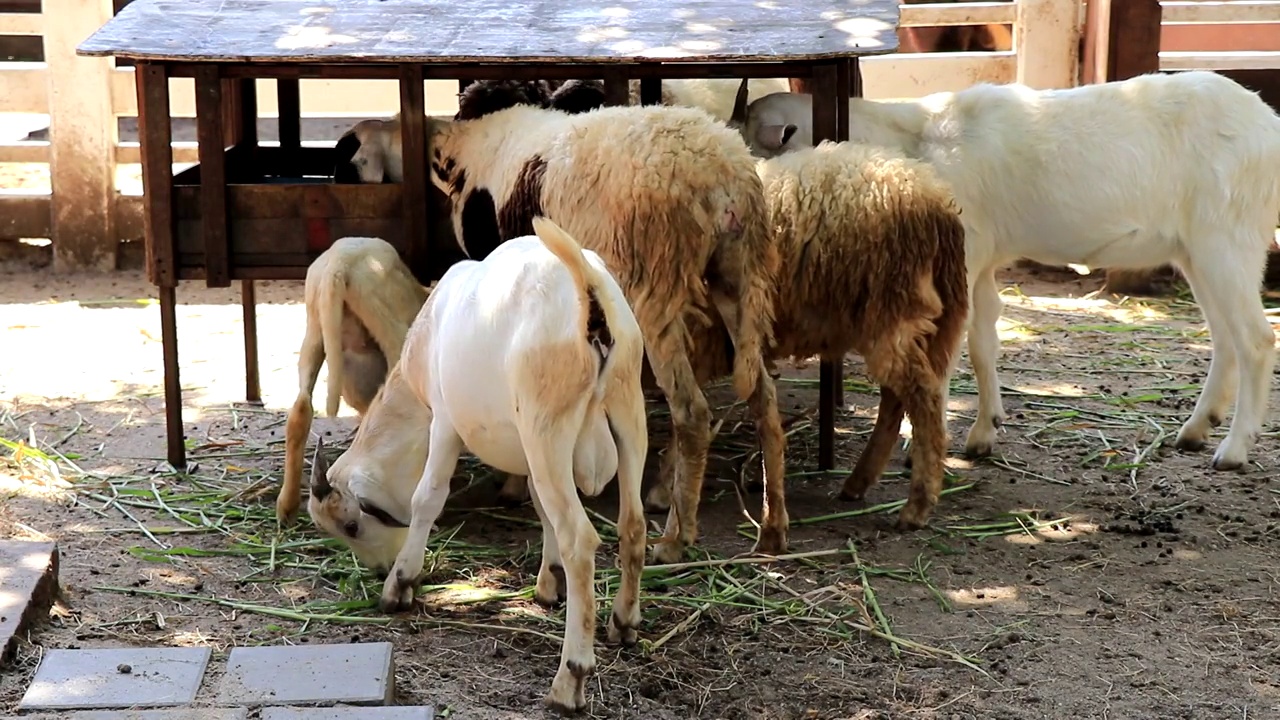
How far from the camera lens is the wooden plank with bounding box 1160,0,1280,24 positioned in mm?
10000

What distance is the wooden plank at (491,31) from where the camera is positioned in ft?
18.0

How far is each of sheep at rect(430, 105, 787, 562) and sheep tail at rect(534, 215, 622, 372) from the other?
1007 mm

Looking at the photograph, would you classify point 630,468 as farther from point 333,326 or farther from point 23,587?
point 23,587

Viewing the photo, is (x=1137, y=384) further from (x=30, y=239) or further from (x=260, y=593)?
(x=30, y=239)

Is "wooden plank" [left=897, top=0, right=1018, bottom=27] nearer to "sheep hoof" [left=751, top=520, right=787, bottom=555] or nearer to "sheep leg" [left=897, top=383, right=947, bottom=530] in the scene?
"sheep leg" [left=897, top=383, right=947, bottom=530]

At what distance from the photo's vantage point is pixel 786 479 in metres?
6.15

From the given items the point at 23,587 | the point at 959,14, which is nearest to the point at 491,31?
the point at 23,587

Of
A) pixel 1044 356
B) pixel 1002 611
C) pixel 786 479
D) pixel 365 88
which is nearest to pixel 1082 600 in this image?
pixel 1002 611

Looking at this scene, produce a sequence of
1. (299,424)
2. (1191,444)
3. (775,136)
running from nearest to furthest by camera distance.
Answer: (299,424) < (775,136) < (1191,444)

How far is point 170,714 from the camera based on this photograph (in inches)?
146

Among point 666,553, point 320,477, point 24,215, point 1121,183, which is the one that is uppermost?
point 1121,183

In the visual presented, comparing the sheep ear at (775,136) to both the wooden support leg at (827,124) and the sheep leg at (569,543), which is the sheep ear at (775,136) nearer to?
the wooden support leg at (827,124)

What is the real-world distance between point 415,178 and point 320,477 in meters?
1.50

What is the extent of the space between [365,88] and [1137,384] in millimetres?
5901
